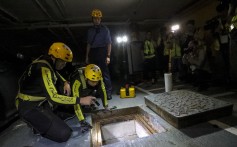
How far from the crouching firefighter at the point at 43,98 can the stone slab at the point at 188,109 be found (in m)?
1.12

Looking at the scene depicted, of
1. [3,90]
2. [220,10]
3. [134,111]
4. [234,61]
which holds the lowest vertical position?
[134,111]

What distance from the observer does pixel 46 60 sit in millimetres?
2146

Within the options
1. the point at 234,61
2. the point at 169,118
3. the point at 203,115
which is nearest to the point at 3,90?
the point at 169,118

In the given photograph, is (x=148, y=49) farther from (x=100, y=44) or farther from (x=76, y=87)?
(x=76, y=87)

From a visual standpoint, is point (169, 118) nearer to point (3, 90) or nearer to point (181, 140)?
point (181, 140)

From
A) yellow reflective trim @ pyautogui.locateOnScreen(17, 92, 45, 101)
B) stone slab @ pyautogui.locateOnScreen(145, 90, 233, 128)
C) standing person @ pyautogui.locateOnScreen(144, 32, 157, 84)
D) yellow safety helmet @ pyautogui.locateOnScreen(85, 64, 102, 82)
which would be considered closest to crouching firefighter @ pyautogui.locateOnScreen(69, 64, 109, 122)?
yellow safety helmet @ pyautogui.locateOnScreen(85, 64, 102, 82)

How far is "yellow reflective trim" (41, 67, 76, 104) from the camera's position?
1924 mm

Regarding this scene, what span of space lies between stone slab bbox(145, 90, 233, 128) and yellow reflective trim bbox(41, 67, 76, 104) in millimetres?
1353

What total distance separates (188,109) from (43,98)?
2089mm

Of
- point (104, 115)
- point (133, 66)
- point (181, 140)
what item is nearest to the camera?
point (181, 140)

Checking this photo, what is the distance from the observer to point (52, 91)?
193 cm

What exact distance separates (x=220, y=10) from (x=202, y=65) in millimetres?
1352

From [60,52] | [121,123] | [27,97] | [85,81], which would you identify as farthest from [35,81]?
[121,123]

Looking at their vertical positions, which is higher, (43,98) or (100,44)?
(100,44)
